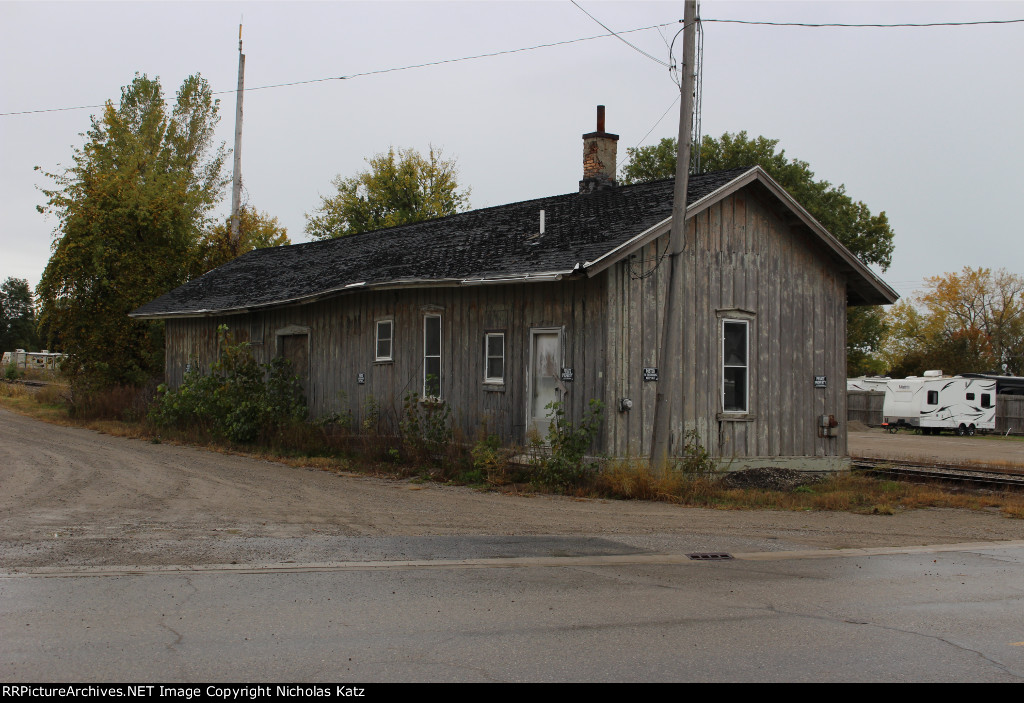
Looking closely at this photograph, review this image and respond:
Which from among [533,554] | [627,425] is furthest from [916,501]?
[533,554]

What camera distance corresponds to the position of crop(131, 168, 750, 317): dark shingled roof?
15.8 m

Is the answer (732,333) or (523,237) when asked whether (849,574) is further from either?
(523,237)

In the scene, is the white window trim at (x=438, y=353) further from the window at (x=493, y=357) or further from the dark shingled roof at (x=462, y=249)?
the window at (x=493, y=357)

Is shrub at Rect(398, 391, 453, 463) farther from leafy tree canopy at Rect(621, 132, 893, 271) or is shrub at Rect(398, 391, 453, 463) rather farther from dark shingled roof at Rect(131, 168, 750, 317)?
leafy tree canopy at Rect(621, 132, 893, 271)

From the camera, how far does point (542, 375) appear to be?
1595 cm

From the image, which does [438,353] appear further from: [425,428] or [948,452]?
[948,452]

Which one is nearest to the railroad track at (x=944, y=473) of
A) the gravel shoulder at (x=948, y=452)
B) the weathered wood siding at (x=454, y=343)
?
the gravel shoulder at (x=948, y=452)

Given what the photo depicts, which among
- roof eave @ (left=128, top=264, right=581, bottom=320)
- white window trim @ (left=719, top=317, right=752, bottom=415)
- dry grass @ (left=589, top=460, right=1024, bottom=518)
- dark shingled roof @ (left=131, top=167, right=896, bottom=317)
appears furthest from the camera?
white window trim @ (left=719, top=317, right=752, bottom=415)

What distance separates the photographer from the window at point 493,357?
1656 cm

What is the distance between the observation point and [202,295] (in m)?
26.1

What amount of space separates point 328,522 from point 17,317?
88978 mm

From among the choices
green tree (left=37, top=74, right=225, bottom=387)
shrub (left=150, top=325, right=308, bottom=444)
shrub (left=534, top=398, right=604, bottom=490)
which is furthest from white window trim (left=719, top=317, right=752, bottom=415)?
green tree (left=37, top=74, right=225, bottom=387)

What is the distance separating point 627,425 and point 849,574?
6615 mm

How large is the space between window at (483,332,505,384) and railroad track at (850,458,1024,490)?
7505mm
